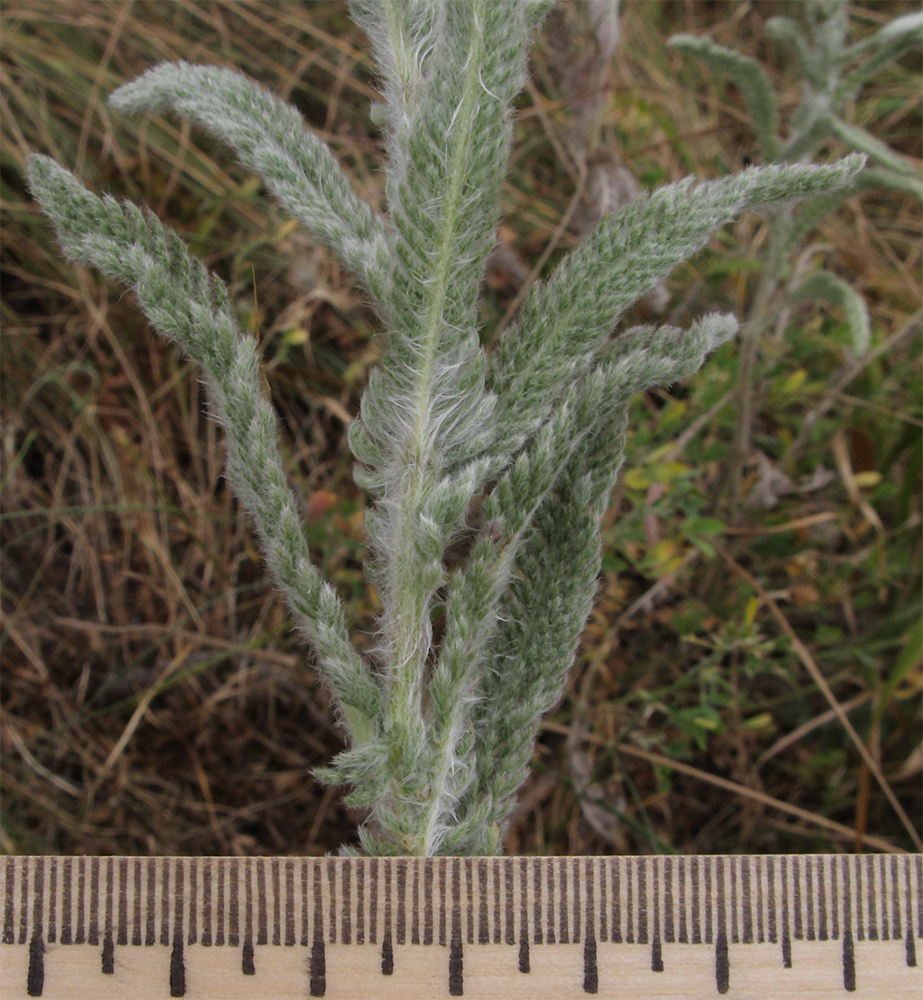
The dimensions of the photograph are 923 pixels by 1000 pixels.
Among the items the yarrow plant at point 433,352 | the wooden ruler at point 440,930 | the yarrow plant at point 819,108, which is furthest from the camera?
the yarrow plant at point 819,108

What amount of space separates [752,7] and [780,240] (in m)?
1.82

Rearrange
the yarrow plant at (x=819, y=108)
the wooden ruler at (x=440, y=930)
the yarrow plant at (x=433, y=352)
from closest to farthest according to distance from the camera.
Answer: the yarrow plant at (x=433, y=352), the wooden ruler at (x=440, y=930), the yarrow plant at (x=819, y=108)

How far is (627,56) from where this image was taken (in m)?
3.28

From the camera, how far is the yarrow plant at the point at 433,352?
1.38m

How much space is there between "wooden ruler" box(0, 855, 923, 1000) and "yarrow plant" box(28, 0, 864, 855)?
164 mm

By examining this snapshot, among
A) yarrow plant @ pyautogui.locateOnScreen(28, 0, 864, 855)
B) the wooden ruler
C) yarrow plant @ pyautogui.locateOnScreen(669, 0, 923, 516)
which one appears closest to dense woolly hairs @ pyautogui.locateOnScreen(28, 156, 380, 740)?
yarrow plant @ pyautogui.locateOnScreen(28, 0, 864, 855)

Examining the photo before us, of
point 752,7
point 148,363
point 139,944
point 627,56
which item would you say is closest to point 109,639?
point 148,363

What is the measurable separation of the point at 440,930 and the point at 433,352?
3.54 ft

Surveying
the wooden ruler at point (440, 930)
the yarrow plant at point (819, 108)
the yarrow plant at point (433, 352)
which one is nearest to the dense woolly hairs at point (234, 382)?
the yarrow plant at point (433, 352)

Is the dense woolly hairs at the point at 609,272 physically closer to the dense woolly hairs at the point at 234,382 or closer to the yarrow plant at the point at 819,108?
the dense woolly hairs at the point at 234,382

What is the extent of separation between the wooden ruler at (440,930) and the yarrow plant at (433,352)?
16 centimetres

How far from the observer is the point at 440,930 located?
1554mm

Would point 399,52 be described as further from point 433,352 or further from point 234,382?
point 234,382

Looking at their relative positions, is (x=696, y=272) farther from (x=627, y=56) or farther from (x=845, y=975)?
(x=845, y=975)
